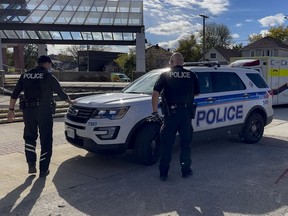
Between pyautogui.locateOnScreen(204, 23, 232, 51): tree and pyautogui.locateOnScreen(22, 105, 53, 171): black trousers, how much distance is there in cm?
7043

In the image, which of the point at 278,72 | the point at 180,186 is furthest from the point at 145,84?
the point at 278,72

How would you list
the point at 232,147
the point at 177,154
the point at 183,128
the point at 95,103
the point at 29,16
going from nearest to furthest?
the point at 183,128, the point at 95,103, the point at 177,154, the point at 232,147, the point at 29,16

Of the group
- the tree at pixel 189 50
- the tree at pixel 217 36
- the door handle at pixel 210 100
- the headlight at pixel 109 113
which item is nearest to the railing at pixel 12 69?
the door handle at pixel 210 100

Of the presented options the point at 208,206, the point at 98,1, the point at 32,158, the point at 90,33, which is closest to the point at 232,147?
the point at 208,206

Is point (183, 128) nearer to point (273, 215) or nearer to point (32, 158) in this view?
point (273, 215)

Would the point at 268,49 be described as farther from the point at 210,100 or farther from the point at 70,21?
the point at 210,100

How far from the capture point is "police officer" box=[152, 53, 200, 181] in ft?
15.9

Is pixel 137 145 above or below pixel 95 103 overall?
below

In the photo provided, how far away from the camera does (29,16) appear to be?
2127 cm

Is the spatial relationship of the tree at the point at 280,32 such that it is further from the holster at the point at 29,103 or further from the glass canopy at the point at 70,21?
the holster at the point at 29,103

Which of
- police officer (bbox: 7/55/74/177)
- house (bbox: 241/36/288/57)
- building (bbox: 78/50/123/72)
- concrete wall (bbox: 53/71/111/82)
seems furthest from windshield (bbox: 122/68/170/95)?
building (bbox: 78/50/123/72)

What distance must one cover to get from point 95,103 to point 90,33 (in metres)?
17.5

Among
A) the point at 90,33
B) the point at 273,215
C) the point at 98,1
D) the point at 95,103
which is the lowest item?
the point at 273,215

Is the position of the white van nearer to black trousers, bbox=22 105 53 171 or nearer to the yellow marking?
the yellow marking
